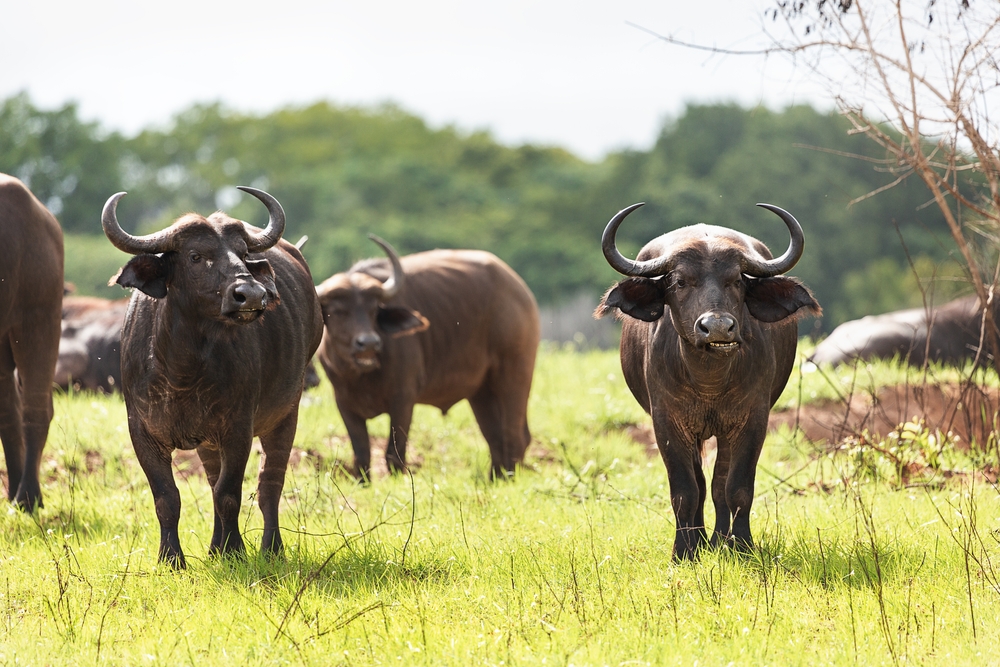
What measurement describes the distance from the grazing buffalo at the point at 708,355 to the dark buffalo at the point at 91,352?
27.3ft

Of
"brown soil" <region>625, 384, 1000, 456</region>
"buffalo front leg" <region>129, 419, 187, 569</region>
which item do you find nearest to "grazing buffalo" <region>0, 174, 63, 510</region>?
"buffalo front leg" <region>129, 419, 187, 569</region>

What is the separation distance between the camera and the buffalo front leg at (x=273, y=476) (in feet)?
18.6

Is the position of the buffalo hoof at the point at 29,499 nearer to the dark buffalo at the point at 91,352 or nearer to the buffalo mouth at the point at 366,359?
the buffalo mouth at the point at 366,359

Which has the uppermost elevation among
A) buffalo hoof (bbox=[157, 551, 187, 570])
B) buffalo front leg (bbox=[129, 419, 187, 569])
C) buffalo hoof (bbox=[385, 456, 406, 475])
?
buffalo front leg (bbox=[129, 419, 187, 569])

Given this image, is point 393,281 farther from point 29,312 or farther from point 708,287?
point 708,287

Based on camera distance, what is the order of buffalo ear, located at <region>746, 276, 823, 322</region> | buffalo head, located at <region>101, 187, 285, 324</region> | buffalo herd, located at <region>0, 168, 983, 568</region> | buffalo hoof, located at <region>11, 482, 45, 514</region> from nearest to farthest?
buffalo head, located at <region>101, 187, 285, 324</region> → buffalo herd, located at <region>0, 168, 983, 568</region> → buffalo ear, located at <region>746, 276, 823, 322</region> → buffalo hoof, located at <region>11, 482, 45, 514</region>

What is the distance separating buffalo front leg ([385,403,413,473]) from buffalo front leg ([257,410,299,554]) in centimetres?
267

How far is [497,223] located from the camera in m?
40.2

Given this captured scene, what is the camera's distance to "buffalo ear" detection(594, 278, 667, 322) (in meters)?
5.56

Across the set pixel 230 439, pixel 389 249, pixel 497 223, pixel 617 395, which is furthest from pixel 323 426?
pixel 497 223

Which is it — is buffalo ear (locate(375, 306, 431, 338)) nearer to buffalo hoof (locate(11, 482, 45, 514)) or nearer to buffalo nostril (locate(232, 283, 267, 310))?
buffalo hoof (locate(11, 482, 45, 514))

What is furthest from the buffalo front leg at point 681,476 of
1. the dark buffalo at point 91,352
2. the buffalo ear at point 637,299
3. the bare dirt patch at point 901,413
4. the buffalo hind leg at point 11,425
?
the dark buffalo at point 91,352

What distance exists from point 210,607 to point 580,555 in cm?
185

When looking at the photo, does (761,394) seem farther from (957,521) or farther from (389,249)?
(389,249)
